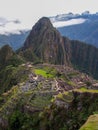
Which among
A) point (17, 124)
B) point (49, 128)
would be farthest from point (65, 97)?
point (17, 124)

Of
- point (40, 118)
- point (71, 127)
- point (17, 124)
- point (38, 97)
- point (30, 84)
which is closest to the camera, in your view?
point (71, 127)

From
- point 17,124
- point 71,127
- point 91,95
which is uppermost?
point 91,95

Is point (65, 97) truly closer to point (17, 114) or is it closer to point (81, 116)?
point (81, 116)

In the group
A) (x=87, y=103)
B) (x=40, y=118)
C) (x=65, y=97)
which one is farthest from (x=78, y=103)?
(x=40, y=118)

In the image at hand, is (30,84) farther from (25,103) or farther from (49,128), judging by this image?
(49,128)

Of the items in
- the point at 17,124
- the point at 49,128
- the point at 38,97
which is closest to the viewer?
the point at 49,128

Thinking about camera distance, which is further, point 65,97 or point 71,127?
point 65,97

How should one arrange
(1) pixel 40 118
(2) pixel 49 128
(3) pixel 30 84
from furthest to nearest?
(3) pixel 30 84 → (1) pixel 40 118 → (2) pixel 49 128

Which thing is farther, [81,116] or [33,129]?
[33,129]

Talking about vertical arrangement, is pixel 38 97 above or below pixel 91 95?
below
